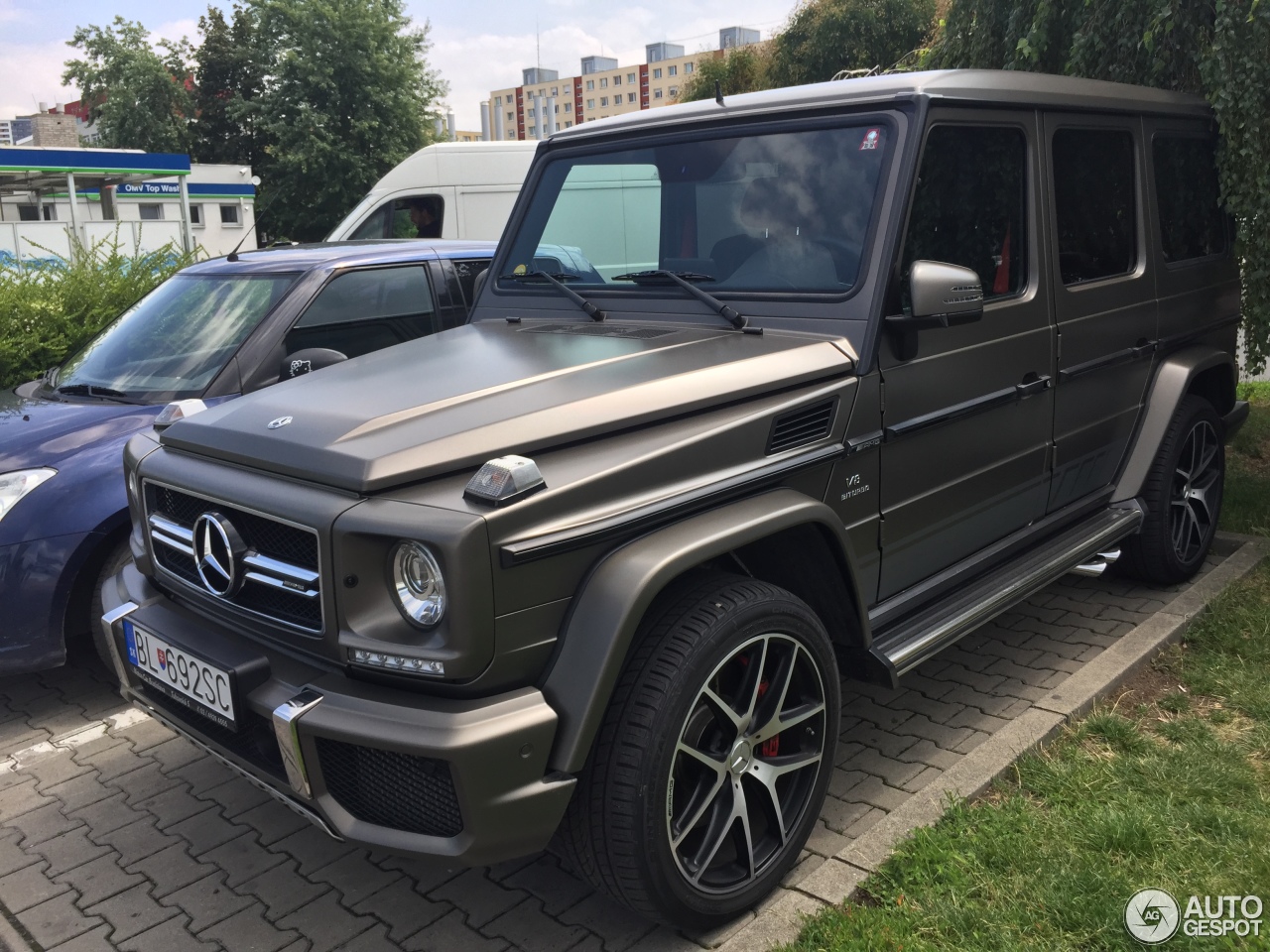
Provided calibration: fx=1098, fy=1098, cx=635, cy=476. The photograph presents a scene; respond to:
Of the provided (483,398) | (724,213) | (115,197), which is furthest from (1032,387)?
(115,197)

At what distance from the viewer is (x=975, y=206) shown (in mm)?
3645

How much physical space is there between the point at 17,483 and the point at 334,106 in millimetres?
39458

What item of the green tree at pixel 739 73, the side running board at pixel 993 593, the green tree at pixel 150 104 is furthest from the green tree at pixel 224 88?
the side running board at pixel 993 593

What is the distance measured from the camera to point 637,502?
8.53ft

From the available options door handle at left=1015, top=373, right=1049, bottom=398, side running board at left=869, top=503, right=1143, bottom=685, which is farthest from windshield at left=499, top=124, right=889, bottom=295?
side running board at left=869, top=503, right=1143, bottom=685

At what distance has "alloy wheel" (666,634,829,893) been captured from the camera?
272 centimetres

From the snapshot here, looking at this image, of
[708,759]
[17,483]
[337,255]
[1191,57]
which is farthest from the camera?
[337,255]

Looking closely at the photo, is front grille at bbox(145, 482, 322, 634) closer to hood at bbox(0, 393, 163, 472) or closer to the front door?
hood at bbox(0, 393, 163, 472)

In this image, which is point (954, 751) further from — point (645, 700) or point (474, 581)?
point (474, 581)

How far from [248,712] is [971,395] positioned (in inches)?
94.7

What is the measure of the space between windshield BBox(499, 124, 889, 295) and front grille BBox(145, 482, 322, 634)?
1577 millimetres

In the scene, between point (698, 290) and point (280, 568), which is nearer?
point (280, 568)

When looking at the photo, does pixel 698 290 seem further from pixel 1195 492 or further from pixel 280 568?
pixel 1195 492

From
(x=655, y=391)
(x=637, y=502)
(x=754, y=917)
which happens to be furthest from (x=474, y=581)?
(x=754, y=917)
